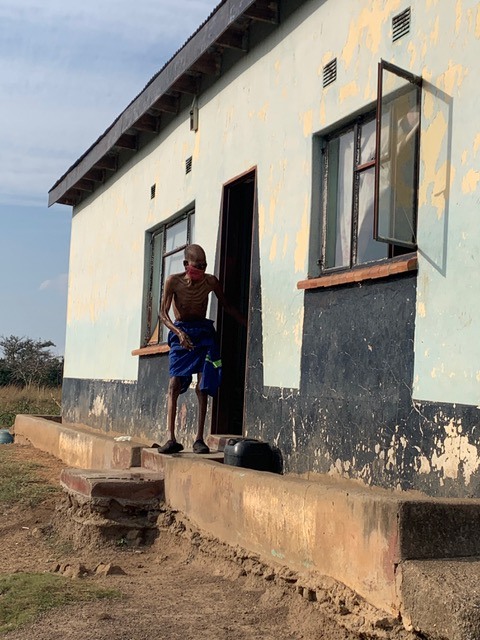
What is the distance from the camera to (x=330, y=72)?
6293 millimetres

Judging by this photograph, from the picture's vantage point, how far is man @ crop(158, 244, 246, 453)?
7.06 metres

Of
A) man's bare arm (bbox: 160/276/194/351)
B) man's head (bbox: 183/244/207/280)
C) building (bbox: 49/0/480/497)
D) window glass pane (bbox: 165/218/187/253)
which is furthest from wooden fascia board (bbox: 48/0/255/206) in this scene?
man's bare arm (bbox: 160/276/194/351)

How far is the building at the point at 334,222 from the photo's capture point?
4762 millimetres

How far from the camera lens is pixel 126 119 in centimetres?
1081

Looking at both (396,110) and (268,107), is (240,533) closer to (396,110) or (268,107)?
(396,110)

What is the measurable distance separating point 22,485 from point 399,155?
5132 mm

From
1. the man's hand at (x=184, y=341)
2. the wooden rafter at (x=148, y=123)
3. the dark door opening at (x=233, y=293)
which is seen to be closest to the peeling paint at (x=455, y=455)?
the man's hand at (x=184, y=341)

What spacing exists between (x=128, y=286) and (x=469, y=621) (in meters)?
8.61

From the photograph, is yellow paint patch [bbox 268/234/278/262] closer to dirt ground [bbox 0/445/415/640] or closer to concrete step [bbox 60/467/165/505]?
concrete step [bbox 60/467/165/505]

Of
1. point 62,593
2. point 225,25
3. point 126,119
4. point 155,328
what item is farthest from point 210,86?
point 62,593

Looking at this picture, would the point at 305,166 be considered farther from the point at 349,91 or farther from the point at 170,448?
the point at 170,448

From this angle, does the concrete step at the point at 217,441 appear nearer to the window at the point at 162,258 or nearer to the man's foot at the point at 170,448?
the man's foot at the point at 170,448

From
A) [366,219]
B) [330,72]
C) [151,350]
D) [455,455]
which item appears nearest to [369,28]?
[330,72]

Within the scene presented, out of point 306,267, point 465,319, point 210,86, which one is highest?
point 210,86
